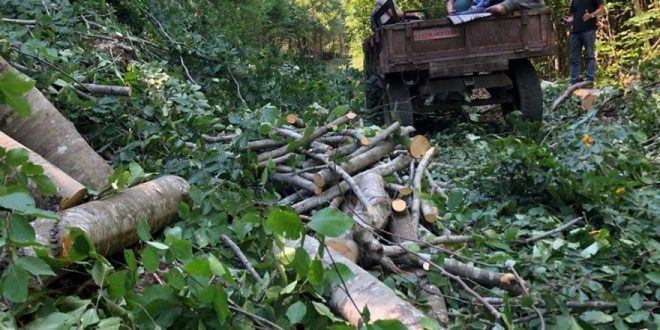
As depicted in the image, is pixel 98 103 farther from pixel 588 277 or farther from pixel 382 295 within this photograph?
pixel 588 277

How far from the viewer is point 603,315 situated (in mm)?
2326

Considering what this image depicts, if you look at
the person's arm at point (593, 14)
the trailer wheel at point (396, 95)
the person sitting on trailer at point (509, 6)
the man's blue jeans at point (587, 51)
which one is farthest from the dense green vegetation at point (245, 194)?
the person's arm at point (593, 14)

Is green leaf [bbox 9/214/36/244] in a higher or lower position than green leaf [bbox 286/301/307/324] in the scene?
higher

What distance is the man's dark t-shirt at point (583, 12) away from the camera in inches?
337

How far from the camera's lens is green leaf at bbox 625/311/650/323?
2340mm

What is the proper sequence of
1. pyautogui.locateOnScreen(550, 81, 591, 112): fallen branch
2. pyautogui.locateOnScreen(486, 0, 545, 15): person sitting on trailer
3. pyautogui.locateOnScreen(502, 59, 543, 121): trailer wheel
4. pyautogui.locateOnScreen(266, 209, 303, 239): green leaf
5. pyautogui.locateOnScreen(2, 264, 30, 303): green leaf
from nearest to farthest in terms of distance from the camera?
pyautogui.locateOnScreen(2, 264, 30, 303): green leaf < pyautogui.locateOnScreen(266, 209, 303, 239): green leaf < pyautogui.locateOnScreen(486, 0, 545, 15): person sitting on trailer < pyautogui.locateOnScreen(502, 59, 543, 121): trailer wheel < pyautogui.locateOnScreen(550, 81, 591, 112): fallen branch

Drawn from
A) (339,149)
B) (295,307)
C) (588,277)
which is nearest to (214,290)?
(295,307)

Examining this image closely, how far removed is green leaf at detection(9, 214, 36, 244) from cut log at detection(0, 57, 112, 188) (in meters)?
1.57

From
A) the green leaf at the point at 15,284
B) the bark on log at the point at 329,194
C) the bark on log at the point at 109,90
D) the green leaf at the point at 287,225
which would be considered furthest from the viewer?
the bark on log at the point at 109,90

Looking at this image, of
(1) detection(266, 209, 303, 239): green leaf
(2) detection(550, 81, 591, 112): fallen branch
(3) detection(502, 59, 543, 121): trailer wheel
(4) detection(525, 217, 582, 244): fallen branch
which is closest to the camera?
(1) detection(266, 209, 303, 239): green leaf

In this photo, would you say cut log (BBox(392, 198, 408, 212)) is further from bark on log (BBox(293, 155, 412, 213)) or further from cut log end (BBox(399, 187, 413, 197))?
bark on log (BBox(293, 155, 412, 213))

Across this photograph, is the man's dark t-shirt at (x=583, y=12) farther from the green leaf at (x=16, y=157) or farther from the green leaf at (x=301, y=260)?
the green leaf at (x=16, y=157)

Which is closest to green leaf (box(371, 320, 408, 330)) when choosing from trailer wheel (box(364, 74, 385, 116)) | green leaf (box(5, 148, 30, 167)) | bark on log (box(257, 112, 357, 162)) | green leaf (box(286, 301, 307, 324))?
green leaf (box(286, 301, 307, 324))

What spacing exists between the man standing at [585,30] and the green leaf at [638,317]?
675 centimetres
